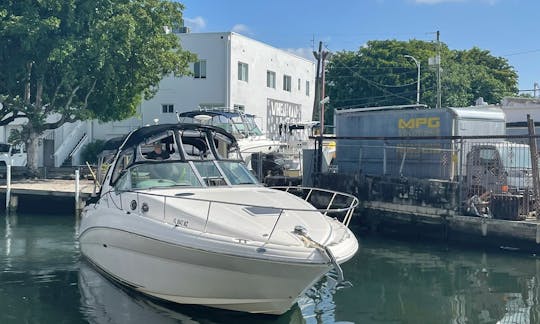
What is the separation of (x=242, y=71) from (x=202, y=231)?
26.2 metres

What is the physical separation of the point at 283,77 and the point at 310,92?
191 inches

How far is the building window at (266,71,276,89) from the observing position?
36406mm

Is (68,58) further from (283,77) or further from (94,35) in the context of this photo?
(283,77)

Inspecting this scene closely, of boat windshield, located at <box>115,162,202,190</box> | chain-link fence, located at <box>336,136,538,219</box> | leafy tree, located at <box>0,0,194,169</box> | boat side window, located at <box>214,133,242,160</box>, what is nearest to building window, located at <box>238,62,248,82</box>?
leafy tree, located at <box>0,0,194,169</box>

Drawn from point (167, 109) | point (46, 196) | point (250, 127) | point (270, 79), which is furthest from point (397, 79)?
point (46, 196)

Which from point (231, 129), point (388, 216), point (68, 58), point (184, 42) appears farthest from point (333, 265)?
point (184, 42)

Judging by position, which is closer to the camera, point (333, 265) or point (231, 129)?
point (333, 265)

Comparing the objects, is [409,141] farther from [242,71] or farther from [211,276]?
[242,71]

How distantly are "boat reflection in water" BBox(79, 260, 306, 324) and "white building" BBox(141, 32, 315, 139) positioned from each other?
68.9 feet

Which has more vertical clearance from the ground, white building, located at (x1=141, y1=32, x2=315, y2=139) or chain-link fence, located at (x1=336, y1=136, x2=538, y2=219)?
white building, located at (x1=141, y1=32, x2=315, y2=139)

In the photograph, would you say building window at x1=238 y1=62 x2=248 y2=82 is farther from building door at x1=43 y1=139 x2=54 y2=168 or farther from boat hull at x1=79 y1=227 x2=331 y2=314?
boat hull at x1=79 y1=227 x2=331 y2=314

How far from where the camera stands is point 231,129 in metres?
23.3

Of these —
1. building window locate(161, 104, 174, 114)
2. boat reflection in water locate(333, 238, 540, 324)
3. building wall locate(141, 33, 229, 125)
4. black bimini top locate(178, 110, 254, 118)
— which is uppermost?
building wall locate(141, 33, 229, 125)

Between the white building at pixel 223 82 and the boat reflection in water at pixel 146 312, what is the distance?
20991 mm
